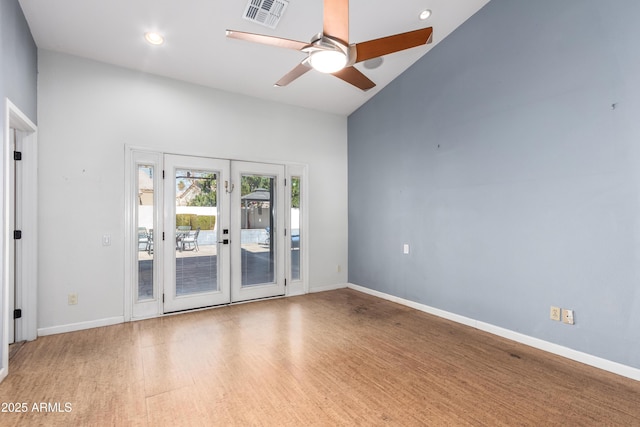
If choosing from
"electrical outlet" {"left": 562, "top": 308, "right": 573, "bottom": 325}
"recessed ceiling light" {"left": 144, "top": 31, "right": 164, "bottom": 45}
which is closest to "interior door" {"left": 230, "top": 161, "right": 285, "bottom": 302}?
"recessed ceiling light" {"left": 144, "top": 31, "right": 164, "bottom": 45}

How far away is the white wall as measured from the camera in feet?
11.7

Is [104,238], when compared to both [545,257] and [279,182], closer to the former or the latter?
[279,182]

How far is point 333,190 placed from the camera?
5.78m

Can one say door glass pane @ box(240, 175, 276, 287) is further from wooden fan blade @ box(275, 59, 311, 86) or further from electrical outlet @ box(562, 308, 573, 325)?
electrical outlet @ box(562, 308, 573, 325)

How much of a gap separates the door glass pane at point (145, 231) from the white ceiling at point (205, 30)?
1.40m

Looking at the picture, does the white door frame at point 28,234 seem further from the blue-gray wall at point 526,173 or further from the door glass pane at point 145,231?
the blue-gray wall at point 526,173

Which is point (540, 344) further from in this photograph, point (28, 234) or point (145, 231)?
point (28, 234)

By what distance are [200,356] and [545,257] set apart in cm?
359

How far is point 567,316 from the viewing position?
119 inches

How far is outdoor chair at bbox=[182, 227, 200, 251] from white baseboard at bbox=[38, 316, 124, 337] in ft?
3.71

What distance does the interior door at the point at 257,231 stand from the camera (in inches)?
188

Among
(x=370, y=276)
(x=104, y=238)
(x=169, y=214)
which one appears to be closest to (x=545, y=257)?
(x=370, y=276)

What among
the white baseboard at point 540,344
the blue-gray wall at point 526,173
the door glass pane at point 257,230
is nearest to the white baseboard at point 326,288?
the door glass pane at point 257,230

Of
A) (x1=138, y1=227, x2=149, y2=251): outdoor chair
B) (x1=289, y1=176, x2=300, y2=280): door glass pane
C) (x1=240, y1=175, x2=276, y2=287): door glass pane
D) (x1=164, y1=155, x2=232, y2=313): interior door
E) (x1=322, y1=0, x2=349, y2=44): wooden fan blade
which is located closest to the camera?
(x1=322, y1=0, x2=349, y2=44): wooden fan blade
